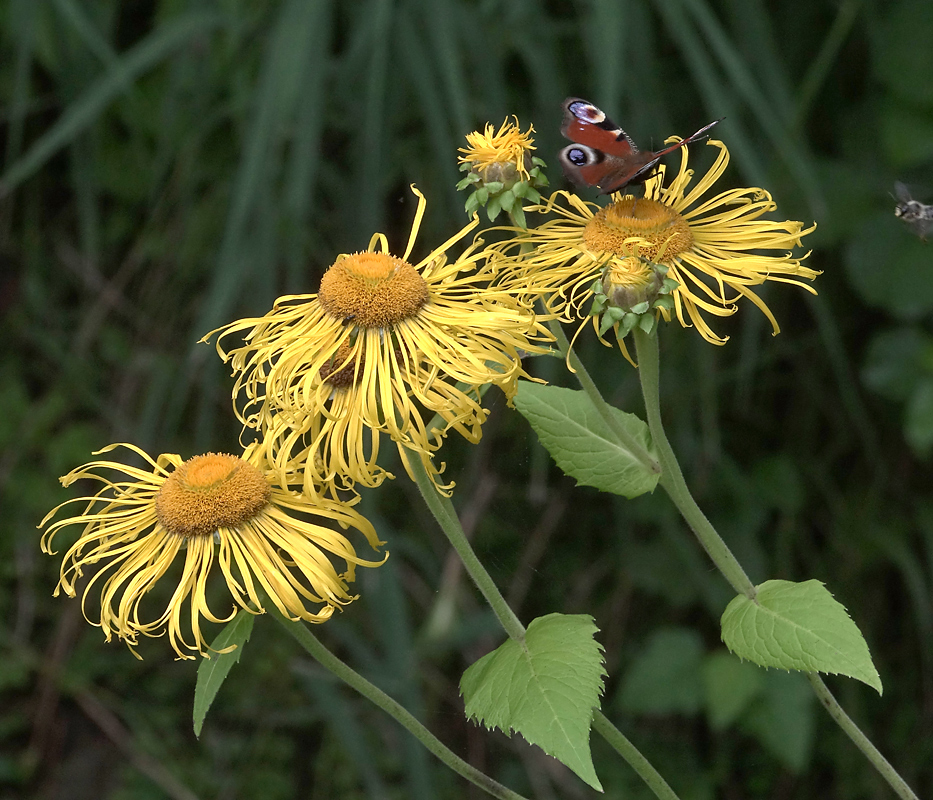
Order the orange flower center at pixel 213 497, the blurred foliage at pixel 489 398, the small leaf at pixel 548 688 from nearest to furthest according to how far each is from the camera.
→ the small leaf at pixel 548 688 < the orange flower center at pixel 213 497 < the blurred foliage at pixel 489 398

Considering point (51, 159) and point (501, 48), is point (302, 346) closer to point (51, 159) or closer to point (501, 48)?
point (501, 48)

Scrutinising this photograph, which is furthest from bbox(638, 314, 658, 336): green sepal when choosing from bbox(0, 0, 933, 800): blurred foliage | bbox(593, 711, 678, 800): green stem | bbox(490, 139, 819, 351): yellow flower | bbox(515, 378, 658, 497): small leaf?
bbox(0, 0, 933, 800): blurred foliage

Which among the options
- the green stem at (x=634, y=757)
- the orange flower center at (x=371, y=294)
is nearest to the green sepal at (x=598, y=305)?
the orange flower center at (x=371, y=294)

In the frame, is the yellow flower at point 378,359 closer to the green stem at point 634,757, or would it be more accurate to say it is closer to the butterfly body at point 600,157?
the butterfly body at point 600,157

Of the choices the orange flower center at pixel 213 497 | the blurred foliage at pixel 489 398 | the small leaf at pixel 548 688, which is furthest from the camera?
the blurred foliage at pixel 489 398

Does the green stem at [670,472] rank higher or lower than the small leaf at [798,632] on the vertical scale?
higher

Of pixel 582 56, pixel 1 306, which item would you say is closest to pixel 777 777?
pixel 582 56
